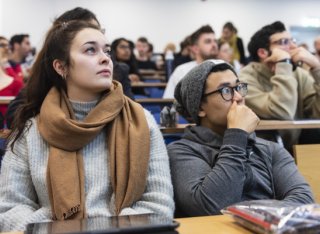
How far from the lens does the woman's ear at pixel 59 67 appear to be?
1.60m

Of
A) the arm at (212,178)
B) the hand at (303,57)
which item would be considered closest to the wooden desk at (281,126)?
the arm at (212,178)

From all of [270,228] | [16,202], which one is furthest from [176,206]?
[270,228]

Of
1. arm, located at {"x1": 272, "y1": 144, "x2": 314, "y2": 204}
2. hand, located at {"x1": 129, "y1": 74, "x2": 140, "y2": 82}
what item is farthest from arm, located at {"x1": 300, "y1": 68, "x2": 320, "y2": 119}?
hand, located at {"x1": 129, "y1": 74, "x2": 140, "y2": 82}

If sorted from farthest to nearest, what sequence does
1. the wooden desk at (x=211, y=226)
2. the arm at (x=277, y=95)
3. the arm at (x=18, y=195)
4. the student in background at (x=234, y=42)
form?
the student in background at (x=234, y=42), the arm at (x=277, y=95), the arm at (x=18, y=195), the wooden desk at (x=211, y=226)

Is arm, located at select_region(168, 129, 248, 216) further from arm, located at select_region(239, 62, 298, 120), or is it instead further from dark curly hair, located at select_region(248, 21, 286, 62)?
dark curly hair, located at select_region(248, 21, 286, 62)

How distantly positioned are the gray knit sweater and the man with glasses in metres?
1.03

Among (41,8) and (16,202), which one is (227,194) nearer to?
(16,202)

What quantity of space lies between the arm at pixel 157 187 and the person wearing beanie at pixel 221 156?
64mm

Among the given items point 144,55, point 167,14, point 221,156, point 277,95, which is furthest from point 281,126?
point 167,14

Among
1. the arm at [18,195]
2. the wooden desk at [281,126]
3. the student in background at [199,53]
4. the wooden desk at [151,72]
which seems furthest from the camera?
the wooden desk at [151,72]

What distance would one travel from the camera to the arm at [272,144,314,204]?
1457mm

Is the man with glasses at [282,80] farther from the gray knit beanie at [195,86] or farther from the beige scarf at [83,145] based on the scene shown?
the beige scarf at [83,145]

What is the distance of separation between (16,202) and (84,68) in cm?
50

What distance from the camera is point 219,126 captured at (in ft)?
5.53
